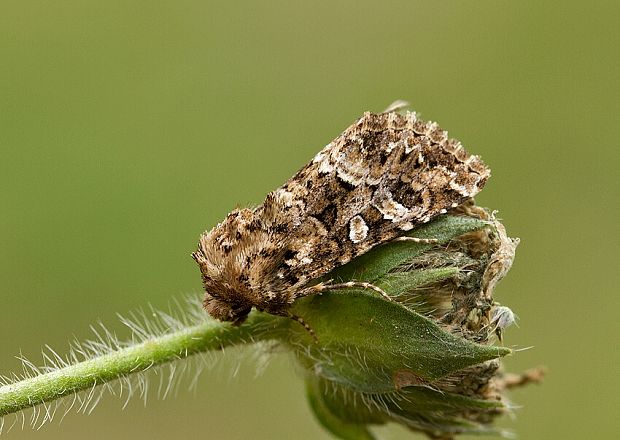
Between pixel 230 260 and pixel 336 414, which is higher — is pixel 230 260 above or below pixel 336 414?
above

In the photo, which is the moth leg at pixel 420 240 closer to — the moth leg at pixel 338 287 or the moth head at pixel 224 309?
the moth leg at pixel 338 287

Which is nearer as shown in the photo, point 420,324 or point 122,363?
point 420,324

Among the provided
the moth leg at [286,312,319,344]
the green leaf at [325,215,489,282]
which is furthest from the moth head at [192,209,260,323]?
the green leaf at [325,215,489,282]

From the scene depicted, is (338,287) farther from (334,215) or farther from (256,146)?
Answer: (256,146)

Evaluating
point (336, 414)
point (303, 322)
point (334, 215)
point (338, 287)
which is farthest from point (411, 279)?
point (336, 414)

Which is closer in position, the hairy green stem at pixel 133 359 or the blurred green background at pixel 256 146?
the hairy green stem at pixel 133 359

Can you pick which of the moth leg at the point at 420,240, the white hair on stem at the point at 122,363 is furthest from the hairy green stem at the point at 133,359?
the moth leg at the point at 420,240
